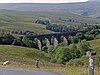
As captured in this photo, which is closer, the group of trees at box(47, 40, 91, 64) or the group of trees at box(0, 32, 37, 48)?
the group of trees at box(47, 40, 91, 64)

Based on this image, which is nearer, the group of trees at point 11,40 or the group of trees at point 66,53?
the group of trees at point 66,53

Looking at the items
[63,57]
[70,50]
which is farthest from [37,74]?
[70,50]

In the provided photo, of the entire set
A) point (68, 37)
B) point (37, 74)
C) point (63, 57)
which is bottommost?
point (68, 37)

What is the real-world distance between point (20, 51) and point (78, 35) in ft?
281

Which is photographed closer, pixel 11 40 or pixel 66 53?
pixel 66 53

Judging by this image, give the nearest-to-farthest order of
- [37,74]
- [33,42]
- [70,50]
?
[37,74] < [70,50] < [33,42]

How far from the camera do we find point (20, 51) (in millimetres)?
116250

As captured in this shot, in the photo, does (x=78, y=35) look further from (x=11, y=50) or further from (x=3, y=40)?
(x=11, y=50)

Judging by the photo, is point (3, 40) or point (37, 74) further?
point (3, 40)

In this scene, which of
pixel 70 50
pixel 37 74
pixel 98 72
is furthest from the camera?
pixel 70 50

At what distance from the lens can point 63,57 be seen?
113 meters

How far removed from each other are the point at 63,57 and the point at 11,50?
16811mm

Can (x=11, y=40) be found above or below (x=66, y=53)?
below

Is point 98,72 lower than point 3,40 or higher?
higher
